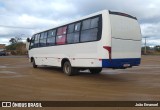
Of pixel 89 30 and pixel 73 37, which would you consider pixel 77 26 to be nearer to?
pixel 73 37

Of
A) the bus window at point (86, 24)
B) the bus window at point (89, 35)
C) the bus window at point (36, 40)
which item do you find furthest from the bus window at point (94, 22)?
the bus window at point (36, 40)

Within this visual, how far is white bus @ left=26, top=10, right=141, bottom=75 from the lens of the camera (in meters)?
12.7

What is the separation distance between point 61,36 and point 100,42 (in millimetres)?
4630

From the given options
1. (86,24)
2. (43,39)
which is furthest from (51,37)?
(86,24)

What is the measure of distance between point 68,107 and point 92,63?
563cm

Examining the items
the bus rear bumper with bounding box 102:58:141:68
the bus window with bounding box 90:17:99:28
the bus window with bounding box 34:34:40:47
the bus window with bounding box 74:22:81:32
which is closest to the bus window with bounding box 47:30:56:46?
the bus window with bounding box 34:34:40:47

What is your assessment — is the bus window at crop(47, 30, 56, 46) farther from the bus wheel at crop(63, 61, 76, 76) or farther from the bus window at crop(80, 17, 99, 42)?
the bus window at crop(80, 17, 99, 42)

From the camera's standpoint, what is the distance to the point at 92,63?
1329 centimetres

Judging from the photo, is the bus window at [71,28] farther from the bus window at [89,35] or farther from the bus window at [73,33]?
the bus window at [89,35]

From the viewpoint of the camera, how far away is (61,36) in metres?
16.9

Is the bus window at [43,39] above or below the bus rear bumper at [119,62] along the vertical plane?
above

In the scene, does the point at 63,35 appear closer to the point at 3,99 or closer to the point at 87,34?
the point at 87,34

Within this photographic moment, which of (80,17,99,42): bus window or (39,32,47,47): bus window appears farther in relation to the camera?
(39,32,47,47): bus window

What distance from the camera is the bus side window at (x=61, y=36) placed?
16.5 meters
